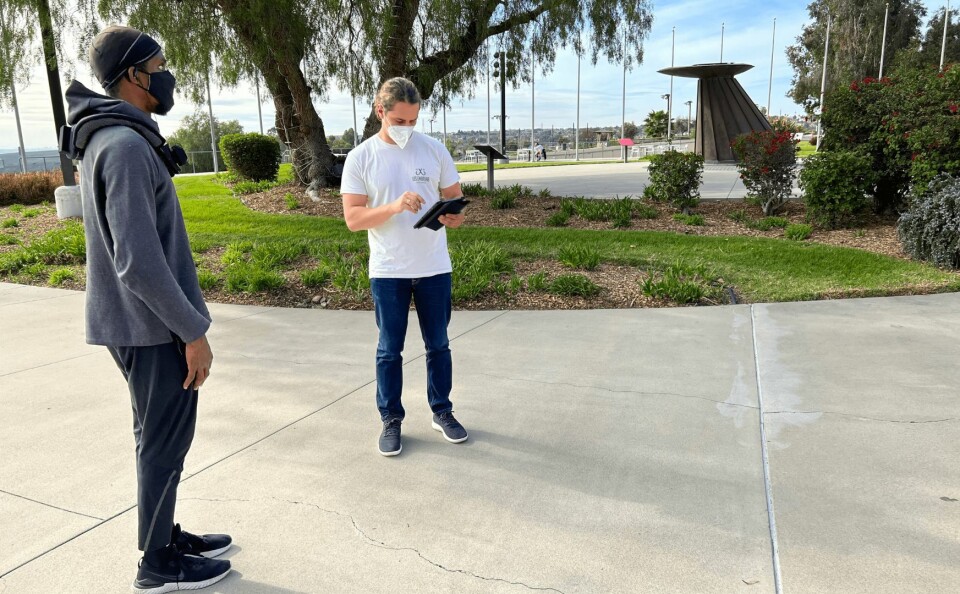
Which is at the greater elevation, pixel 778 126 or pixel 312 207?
pixel 778 126

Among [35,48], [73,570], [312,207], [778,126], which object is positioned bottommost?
[73,570]

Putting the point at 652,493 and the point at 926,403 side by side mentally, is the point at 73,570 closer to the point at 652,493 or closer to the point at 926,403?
the point at 652,493

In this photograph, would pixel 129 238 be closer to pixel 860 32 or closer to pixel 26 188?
pixel 26 188

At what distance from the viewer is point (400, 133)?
3.37 m

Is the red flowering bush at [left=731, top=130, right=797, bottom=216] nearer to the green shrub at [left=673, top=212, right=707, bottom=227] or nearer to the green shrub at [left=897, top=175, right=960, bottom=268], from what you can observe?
the green shrub at [left=673, top=212, right=707, bottom=227]

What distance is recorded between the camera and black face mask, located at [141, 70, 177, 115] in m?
2.26

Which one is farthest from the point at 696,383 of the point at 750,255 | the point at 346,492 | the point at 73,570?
the point at 750,255

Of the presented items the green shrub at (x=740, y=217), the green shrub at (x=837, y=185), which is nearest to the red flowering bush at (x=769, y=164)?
the green shrub at (x=740, y=217)

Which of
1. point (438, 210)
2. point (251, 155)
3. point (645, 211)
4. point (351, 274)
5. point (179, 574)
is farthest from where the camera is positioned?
point (251, 155)

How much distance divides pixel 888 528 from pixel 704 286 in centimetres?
432

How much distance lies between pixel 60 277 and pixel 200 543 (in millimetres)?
6841

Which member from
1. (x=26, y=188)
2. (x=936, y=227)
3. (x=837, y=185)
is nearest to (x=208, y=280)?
(x=936, y=227)

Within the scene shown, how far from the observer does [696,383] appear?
4426 mm

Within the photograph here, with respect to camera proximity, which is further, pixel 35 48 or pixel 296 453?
pixel 35 48
